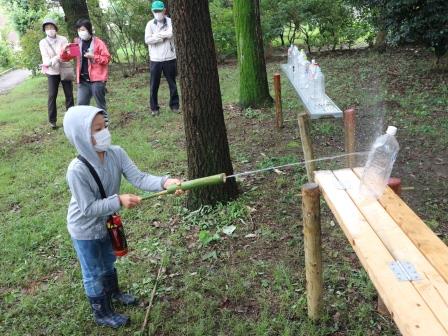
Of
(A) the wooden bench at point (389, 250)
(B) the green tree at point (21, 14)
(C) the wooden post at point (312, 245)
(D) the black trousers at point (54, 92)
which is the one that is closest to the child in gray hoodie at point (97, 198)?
(C) the wooden post at point (312, 245)

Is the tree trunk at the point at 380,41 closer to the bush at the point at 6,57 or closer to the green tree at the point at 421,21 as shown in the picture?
the green tree at the point at 421,21

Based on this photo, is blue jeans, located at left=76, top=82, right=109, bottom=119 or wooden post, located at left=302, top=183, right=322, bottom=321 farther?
blue jeans, located at left=76, top=82, right=109, bottom=119

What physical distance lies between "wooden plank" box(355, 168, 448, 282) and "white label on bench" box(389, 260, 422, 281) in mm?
103

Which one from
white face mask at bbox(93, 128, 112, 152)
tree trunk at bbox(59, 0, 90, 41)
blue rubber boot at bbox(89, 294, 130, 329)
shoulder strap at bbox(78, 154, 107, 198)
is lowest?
blue rubber boot at bbox(89, 294, 130, 329)

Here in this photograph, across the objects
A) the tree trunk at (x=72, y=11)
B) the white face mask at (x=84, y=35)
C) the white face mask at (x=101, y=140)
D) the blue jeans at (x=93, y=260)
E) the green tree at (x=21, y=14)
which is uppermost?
the green tree at (x=21, y=14)

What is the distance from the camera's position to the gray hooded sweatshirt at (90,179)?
260 centimetres

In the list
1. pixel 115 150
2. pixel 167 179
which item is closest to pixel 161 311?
Answer: pixel 167 179

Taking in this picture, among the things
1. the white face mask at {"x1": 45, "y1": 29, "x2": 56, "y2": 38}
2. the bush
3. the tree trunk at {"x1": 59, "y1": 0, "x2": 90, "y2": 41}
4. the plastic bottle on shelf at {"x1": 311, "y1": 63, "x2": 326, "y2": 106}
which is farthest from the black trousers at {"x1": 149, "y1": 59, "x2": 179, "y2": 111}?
the bush

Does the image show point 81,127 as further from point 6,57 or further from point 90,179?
point 6,57

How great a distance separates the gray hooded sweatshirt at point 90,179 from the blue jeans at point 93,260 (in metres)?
0.07

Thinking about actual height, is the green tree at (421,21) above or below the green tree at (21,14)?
below

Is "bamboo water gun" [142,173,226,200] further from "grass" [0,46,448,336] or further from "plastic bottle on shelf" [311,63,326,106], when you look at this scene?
"plastic bottle on shelf" [311,63,326,106]

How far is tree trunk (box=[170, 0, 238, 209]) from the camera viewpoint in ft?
13.1

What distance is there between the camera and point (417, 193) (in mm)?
4512
